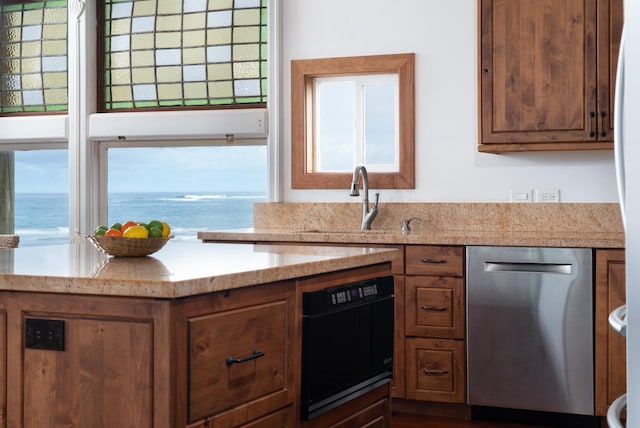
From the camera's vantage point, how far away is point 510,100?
4.24 m

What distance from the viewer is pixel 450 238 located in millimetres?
4047

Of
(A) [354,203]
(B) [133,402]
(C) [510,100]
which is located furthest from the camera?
(A) [354,203]

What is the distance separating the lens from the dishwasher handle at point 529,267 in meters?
3.87

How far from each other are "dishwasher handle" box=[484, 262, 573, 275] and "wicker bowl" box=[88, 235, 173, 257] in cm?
189

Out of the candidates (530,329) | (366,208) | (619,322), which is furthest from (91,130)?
(619,322)

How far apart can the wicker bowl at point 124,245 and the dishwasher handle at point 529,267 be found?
6.20ft

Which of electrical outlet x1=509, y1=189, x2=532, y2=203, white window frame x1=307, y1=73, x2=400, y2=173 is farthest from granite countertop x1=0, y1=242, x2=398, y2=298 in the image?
white window frame x1=307, y1=73, x2=400, y2=173

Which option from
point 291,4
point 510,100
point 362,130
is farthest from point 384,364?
point 291,4

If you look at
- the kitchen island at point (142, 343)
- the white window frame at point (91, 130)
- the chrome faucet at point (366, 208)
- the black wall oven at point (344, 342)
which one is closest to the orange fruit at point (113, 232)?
the kitchen island at point (142, 343)

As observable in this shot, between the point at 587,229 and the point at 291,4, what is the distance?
7.19 feet

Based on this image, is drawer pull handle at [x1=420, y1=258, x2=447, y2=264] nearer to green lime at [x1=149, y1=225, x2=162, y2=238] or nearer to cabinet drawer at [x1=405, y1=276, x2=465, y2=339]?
cabinet drawer at [x1=405, y1=276, x2=465, y2=339]

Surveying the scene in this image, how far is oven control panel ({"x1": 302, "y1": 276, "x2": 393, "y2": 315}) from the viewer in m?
2.53

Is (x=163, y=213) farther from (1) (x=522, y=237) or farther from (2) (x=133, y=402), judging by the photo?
(2) (x=133, y=402)

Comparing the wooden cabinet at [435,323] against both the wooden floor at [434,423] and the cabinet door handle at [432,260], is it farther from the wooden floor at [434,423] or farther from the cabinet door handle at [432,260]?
the wooden floor at [434,423]
